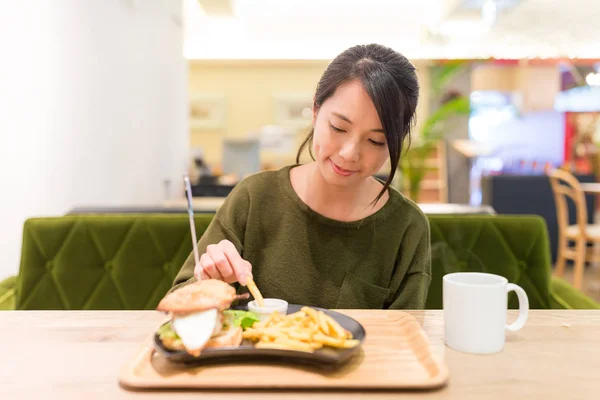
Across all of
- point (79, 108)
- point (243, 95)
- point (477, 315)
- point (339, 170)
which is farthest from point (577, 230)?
point (243, 95)

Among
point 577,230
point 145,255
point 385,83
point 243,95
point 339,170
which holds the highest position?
point 243,95

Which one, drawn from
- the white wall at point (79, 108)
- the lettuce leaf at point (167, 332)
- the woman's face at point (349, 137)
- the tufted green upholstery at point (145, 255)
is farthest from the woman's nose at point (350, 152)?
the white wall at point (79, 108)

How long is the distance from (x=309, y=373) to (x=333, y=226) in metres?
0.61

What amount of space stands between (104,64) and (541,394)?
2930mm

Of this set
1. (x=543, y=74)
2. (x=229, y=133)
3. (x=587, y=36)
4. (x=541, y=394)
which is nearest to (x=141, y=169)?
(x=541, y=394)

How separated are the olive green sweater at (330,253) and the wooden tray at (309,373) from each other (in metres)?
0.45

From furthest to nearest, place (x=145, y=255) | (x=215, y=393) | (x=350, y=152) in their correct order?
(x=145, y=255), (x=350, y=152), (x=215, y=393)

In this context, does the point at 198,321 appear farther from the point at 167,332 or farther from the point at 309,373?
the point at 309,373

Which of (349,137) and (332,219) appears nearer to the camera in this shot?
(349,137)

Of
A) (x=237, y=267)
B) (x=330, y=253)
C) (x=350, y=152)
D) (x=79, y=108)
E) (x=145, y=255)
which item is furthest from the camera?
(x=79, y=108)

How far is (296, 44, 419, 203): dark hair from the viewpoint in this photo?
1.15 meters

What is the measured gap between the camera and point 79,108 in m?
2.72

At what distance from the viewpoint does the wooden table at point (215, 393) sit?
2.36 feet

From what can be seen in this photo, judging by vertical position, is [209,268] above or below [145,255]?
above
